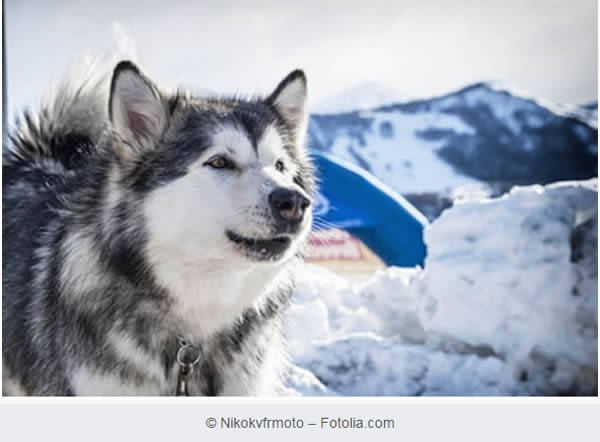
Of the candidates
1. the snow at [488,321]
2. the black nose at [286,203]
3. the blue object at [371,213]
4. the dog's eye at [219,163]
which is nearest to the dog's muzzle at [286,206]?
the black nose at [286,203]

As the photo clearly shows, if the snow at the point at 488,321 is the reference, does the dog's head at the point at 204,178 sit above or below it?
above

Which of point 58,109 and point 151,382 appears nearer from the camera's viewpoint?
point 151,382

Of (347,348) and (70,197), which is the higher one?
(70,197)

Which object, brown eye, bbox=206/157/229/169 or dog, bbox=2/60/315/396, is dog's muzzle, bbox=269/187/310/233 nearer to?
dog, bbox=2/60/315/396

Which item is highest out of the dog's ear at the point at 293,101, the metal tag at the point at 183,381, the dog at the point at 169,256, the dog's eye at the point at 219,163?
the dog's ear at the point at 293,101

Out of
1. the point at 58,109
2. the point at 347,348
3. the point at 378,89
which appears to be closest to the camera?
the point at 58,109

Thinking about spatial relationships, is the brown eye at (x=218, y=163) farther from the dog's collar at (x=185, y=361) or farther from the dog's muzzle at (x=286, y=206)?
the dog's collar at (x=185, y=361)

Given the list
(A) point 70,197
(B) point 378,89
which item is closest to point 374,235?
(B) point 378,89

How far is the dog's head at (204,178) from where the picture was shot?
1328mm

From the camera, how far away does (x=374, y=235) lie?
11.5 ft

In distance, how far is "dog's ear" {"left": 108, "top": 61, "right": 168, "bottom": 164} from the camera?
4.64ft

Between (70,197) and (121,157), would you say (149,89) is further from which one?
(70,197)

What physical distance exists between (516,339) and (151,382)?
4.87ft

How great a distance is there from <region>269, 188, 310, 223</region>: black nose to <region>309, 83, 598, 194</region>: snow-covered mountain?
244cm
